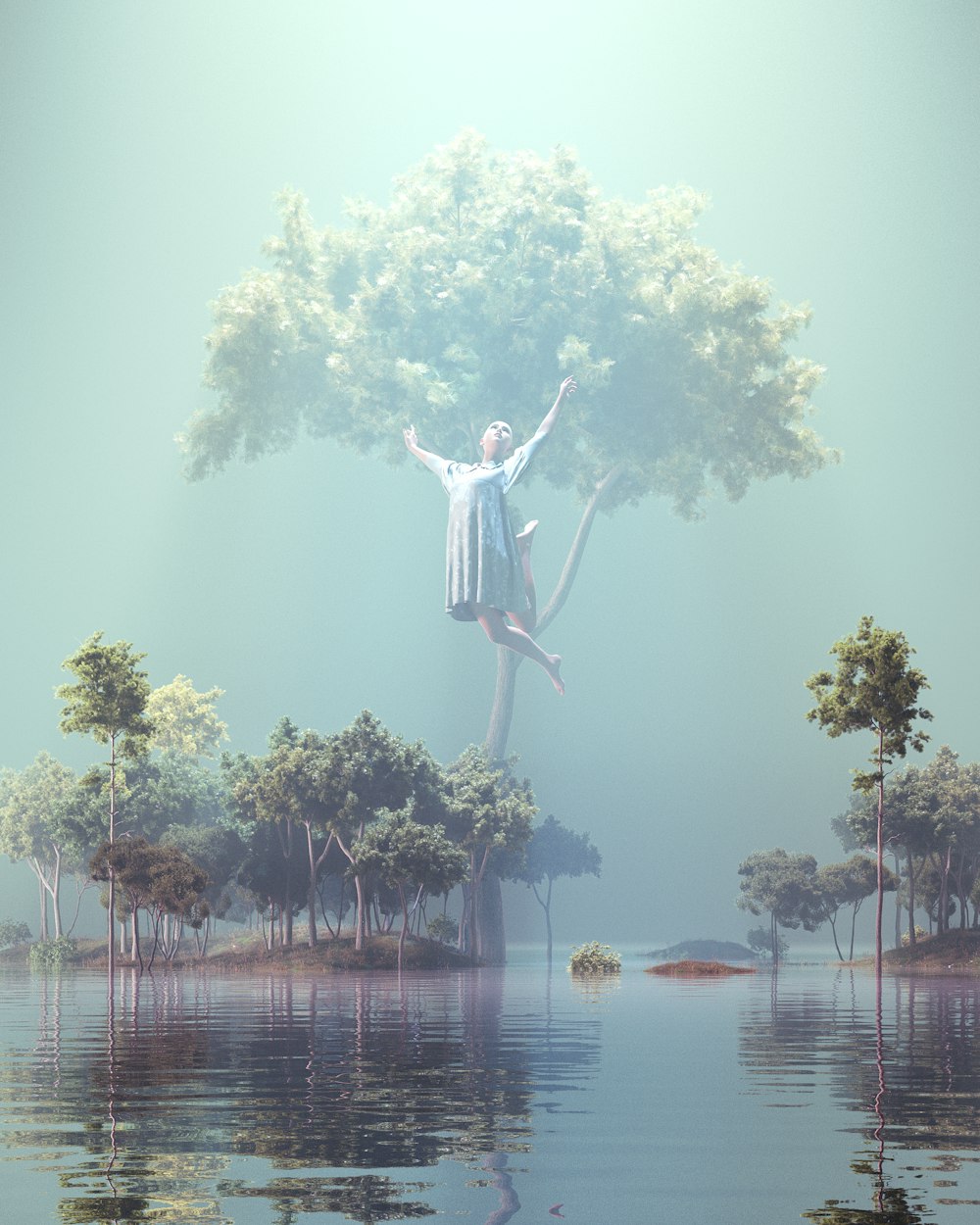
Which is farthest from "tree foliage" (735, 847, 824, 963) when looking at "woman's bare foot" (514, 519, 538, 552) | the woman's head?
the woman's head

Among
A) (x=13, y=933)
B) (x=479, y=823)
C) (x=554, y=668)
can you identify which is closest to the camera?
(x=479, y=823)

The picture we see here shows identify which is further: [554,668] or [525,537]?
[554,668]

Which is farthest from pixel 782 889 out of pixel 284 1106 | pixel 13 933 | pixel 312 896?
pixel 284 1106

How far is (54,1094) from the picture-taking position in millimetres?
13836

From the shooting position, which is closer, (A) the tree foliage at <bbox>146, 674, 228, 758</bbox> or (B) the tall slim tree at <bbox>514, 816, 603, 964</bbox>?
(B) the tall slim tree at <bbox>514, 816, 603, 964</bbox>

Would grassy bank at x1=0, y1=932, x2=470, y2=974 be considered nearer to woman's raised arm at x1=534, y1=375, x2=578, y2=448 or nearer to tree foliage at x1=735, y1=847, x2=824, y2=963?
tree foliage at x1=735, y1=847, x2=824, y2=963

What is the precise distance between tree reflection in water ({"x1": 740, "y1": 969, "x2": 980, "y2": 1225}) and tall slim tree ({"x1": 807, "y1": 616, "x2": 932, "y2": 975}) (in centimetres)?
1332

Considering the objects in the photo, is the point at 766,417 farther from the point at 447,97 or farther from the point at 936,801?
the point at 447,97

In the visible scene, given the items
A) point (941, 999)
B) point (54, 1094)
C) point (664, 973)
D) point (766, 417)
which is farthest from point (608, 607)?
point (54, 1094)

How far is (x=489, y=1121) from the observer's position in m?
12.0

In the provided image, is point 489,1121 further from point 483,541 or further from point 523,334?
point 523,334

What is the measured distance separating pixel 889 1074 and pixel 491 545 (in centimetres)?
5767

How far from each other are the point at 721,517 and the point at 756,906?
34.6 meters

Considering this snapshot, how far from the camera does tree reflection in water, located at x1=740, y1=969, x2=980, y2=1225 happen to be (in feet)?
31.0
